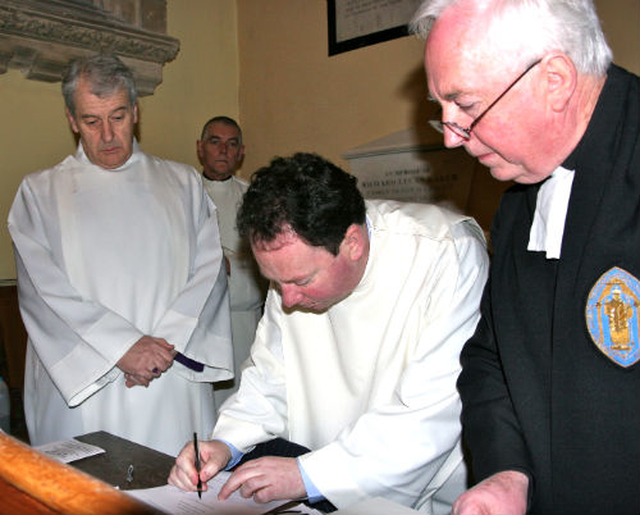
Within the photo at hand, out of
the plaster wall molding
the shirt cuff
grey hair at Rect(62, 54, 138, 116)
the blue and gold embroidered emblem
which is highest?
the plaster wall molding

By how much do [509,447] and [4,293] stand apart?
3537 mm

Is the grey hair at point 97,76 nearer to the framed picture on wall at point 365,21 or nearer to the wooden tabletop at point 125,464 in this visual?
the wooden tabletop at point 125,464

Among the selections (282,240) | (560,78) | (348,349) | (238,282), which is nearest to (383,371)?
(348,349)

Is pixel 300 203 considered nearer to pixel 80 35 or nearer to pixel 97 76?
pixel 97 76

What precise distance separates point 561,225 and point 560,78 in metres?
0.32

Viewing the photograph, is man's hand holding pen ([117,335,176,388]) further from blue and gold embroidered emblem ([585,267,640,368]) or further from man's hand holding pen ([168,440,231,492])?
blue and gold embroidered emblem ([585,267,640,368])

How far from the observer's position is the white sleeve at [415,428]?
6.13 feet

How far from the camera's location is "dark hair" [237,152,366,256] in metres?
1.92

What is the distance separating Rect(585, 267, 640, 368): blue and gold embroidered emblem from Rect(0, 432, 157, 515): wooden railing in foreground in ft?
3.36

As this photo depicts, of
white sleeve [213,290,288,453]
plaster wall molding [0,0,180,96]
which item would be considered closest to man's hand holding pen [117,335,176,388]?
white sleeve [213,290,288,453]

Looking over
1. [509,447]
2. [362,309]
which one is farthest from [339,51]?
[509,447]

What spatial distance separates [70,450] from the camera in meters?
2.04

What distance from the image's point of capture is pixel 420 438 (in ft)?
6.27

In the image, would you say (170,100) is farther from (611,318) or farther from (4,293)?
(611,318)
